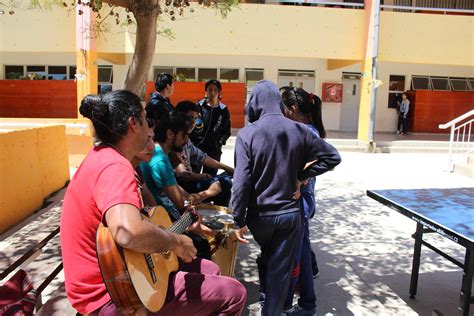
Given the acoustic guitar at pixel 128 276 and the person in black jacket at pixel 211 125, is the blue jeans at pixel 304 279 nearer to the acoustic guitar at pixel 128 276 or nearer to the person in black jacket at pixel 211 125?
the acoustic guitar at pixel 128 276

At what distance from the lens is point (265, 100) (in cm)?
261

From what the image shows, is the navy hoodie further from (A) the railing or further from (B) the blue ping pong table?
(A) the railing

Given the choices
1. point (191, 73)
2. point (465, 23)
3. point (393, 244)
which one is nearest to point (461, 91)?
point (465, 23)

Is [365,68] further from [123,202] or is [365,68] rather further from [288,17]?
[123,202]

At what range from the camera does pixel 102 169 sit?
171cm

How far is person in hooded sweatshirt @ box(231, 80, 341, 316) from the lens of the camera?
2539mm

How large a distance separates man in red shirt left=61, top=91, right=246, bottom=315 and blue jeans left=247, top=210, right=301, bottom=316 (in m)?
0.61

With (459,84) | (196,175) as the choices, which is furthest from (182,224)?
(459,84)

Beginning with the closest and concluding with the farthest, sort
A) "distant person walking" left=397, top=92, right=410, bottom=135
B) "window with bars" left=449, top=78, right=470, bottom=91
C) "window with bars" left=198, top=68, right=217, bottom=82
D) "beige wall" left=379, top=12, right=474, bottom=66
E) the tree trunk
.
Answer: the tree trunk < "beige wall" left=379, top=12, right=474, bottom=66 < "window with bars" left=198, top=68, right=217, bottom=82 < "distant person walking" left=397, top=92, right=410, bottom=135 < "window with bars" left=449, top=78, right=470, bottom=91

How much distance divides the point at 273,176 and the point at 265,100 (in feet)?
1.52

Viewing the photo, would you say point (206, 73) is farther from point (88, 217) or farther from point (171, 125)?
point (88, 217)

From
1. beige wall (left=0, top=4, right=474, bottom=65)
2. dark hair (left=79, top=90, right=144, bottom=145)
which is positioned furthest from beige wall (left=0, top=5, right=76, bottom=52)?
dark hair (left=79, top=90, right=144, bottom=145)

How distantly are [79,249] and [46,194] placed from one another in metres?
5.20

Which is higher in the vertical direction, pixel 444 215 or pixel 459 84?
pixel 459 84
